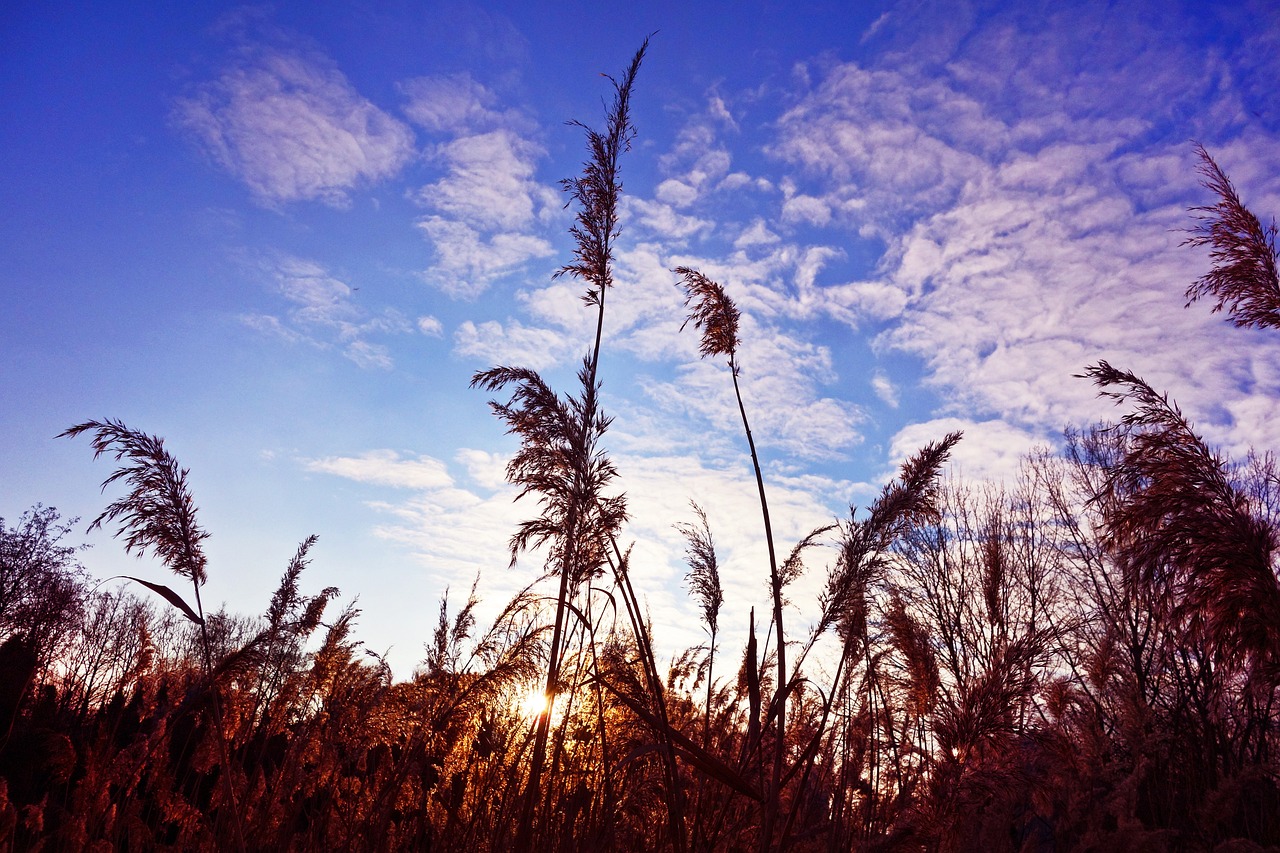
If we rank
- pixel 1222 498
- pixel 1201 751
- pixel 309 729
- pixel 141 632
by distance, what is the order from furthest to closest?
pixel 1201 751 < pixel 1222 498 < pixel 141 632 < pixel 309 729

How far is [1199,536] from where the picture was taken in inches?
179

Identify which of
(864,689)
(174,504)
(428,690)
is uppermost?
(174,504)

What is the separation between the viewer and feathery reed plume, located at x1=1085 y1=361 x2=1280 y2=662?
4.34 m

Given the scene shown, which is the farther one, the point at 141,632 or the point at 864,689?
the point at 141,632

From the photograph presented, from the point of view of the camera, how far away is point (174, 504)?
2.32 meters

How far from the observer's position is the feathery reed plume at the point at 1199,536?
434 cm

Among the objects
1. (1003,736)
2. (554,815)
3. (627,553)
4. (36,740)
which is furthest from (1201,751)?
(36,740)

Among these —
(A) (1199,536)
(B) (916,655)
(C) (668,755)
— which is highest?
(A) (1199,536)

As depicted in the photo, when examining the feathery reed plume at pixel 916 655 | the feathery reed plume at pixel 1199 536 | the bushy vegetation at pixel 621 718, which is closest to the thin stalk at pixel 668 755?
the bushy vegetation at pixel 621 718

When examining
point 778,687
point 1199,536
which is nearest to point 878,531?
point 778,687

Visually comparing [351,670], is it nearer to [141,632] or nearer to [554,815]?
[141,632]

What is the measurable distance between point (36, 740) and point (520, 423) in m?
2.76

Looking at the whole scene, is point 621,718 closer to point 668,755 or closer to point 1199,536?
point 668,755

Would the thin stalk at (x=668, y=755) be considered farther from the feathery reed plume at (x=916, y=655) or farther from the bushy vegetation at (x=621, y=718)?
the feathery reed plume at (x=916, y=655)
